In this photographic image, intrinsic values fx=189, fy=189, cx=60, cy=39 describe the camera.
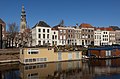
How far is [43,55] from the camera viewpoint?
154 ft

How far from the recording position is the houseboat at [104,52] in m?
56.6

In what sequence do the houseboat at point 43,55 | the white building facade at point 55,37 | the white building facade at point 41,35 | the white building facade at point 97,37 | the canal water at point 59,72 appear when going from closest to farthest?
the canal water at point 59,72
the houseboat at point 43,55
the white building facade at point 41,35
the white building facade at point 55,37
the white building facade at point 97,37

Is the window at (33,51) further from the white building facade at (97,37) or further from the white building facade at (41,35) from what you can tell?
the white building facade at (97,37)

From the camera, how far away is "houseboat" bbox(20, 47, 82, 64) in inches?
1757

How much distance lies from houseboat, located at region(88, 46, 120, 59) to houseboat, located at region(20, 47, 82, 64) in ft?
24.1

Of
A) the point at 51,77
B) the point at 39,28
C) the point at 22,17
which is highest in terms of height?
the point at 22,17

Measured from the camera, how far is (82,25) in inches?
3506

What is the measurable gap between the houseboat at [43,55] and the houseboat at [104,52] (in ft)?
24.1

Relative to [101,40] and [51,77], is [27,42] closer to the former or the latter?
[101,40]

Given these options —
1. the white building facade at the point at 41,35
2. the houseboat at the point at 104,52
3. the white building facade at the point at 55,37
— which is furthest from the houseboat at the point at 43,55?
the white building facade at the point at 55,37

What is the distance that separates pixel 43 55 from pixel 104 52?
20242 mm

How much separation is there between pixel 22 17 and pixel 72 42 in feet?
114

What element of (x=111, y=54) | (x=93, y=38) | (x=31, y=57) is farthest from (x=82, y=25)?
(x=31, y=57)

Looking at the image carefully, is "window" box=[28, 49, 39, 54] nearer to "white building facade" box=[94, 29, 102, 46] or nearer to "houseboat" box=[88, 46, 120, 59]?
"houseboat" box=[88, 46, 120, 59]
